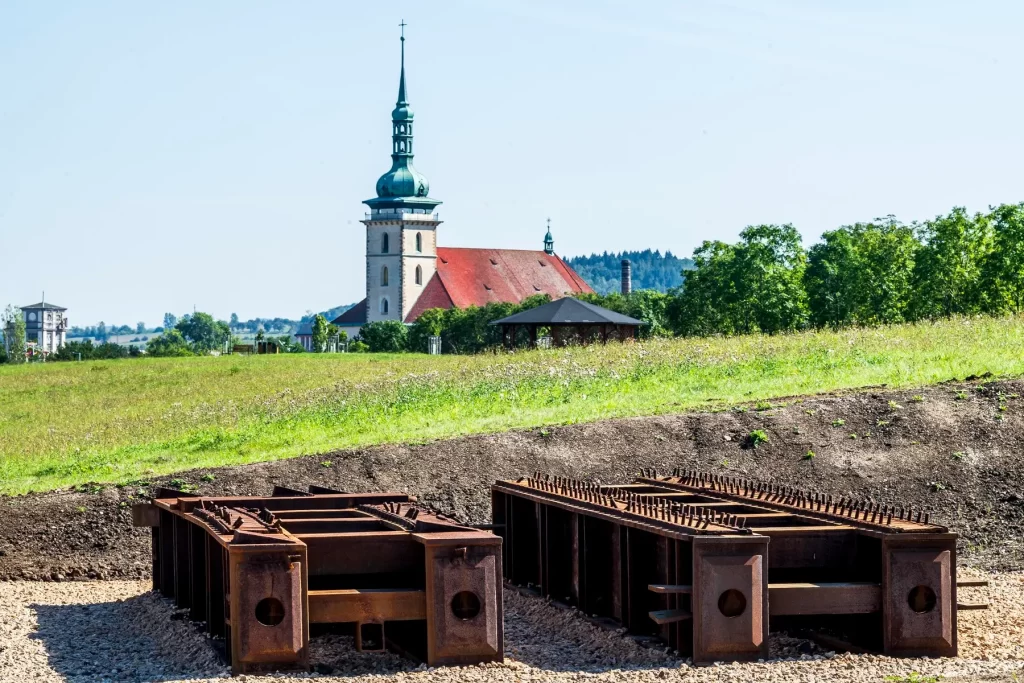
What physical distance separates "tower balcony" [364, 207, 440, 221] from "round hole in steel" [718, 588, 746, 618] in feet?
405

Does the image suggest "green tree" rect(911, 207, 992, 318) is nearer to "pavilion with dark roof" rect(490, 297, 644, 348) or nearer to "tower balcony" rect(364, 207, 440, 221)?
"pavilion with dark roof" rect(490, 297, 644, 348)

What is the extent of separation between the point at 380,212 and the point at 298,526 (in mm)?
125158

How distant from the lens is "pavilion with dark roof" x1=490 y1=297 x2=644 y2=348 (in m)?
47.0

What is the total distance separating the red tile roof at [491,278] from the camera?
5118 inches

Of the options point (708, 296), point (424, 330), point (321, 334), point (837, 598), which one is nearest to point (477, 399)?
point (837, 598)

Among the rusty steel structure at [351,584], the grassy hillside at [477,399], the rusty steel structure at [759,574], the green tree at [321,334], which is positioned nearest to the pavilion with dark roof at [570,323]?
the grassy hillside at [477,399]

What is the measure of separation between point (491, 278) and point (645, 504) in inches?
4726

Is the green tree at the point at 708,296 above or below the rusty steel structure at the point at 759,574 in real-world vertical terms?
above

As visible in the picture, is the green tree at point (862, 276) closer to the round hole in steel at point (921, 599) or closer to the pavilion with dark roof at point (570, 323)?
the pavilion with dark roof at point (570, 323)

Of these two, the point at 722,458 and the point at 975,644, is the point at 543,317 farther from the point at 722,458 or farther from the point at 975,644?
the point at 975,644

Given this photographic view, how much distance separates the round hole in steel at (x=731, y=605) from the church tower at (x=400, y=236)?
121659 mm

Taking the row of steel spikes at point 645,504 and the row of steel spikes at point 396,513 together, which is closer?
the row of steel spikes at point 645,504

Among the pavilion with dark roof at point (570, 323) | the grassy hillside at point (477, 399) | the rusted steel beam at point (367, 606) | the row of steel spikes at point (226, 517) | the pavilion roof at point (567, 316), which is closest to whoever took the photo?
the rusted steel beam at point (367, 606)

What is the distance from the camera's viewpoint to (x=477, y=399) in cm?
2619
